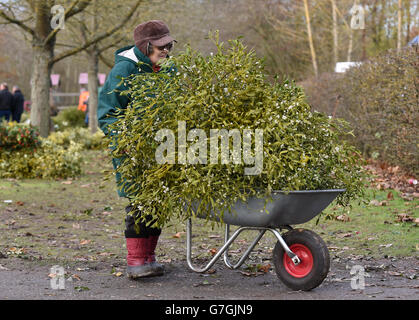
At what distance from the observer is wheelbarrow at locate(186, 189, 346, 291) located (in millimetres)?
3959

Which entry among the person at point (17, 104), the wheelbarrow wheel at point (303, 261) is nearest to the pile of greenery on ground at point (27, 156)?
the person at point (17, 104)

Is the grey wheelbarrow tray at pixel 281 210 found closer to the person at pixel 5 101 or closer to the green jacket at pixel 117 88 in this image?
the green jacket at pixel 117 88

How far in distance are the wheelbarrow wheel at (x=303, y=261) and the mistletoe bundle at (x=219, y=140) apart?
13.2 inches

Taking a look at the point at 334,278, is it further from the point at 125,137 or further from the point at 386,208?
the point at 386,208

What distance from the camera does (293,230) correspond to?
4.19 m

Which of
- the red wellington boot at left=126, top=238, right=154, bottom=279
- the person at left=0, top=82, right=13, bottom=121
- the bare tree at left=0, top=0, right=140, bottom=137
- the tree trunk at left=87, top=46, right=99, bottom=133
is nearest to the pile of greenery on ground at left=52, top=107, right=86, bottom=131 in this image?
the tree trunk at left=87, top=46, right=99, bottom=133

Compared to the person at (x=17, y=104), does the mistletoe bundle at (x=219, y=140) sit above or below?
below

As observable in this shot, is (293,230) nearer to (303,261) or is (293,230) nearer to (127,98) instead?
(303,261)

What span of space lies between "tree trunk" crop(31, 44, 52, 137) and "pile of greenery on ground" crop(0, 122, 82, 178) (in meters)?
2.58

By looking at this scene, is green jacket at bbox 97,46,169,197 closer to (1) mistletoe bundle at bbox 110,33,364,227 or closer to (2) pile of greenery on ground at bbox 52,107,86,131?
(1) mistletoe bundle at bbox 110,33,364,227

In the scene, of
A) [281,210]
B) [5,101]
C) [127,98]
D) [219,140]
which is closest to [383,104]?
[127,98]

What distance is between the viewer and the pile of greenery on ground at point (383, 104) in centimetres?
862

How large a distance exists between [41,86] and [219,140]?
10736 millimetres
